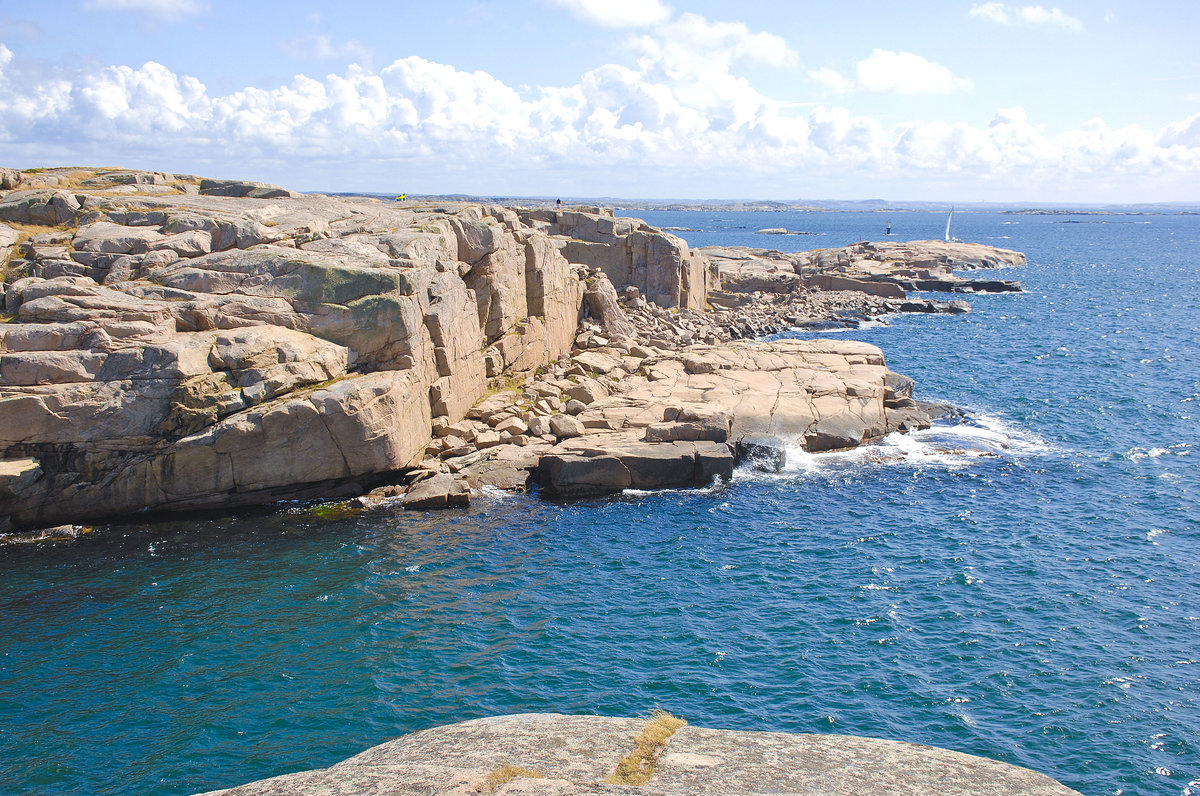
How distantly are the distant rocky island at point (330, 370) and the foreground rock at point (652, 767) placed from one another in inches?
881

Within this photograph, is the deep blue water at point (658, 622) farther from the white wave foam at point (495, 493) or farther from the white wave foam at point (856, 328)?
the white wave foam at point (856, 328)

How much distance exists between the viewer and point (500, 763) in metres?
10.6

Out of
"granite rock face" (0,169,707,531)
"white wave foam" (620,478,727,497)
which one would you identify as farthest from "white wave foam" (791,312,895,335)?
"white wave foam" (620,478,727,497)

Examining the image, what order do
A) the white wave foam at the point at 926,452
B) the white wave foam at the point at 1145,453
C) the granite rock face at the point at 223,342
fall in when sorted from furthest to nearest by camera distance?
the white wave foam at the point at 1145,453
the white wave foam at the point at 926,452
the granite rock face at the point at 223,342

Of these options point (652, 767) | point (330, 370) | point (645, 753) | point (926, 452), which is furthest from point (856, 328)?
point (652, 767)

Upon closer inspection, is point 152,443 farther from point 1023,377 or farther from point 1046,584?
point 1023,377

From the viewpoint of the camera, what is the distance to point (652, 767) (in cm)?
1060

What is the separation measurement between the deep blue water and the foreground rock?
8.31 m

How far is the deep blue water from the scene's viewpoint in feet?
63.7

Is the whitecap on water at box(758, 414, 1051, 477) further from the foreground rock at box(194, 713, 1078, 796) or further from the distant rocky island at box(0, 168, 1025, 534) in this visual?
the foreground rock at box(194, 713, 1078, 796)

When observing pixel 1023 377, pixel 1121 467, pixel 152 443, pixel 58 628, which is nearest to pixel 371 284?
pixel 152 443

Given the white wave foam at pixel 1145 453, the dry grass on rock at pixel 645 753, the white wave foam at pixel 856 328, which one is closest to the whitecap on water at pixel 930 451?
the white wave foam at pixel 1145 453

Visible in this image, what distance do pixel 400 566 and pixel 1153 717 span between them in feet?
70.7

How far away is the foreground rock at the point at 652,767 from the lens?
10039mm
